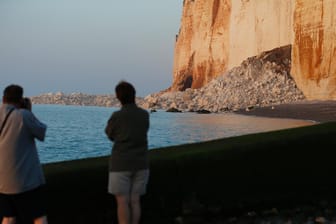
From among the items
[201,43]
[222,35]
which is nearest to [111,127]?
[222,35]

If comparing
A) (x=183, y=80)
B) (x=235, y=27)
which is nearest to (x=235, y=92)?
(x=235, y=27)

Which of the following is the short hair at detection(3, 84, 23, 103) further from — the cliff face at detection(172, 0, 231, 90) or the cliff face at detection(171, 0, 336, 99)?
the cliff face at detection(172, 0, 231, 90)

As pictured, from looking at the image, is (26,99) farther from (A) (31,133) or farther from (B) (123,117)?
(B) (123,117)

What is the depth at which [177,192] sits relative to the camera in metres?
5.73

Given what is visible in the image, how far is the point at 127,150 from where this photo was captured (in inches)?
193

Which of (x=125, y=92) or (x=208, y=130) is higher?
(x=125, y=92)

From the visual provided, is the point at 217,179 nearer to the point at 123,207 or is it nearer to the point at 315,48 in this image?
the point at 123,207

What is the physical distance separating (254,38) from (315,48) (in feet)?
89.8

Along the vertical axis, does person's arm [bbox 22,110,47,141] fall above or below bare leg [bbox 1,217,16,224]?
above

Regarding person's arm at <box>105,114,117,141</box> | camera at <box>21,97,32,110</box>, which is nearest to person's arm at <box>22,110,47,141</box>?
camera at <box>21,97,32,110</box>

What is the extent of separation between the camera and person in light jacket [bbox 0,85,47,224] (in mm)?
4523

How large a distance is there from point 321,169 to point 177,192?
1584mm

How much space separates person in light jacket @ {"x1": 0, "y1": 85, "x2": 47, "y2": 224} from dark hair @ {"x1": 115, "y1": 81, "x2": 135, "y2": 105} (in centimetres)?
73

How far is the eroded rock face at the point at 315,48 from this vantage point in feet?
150
